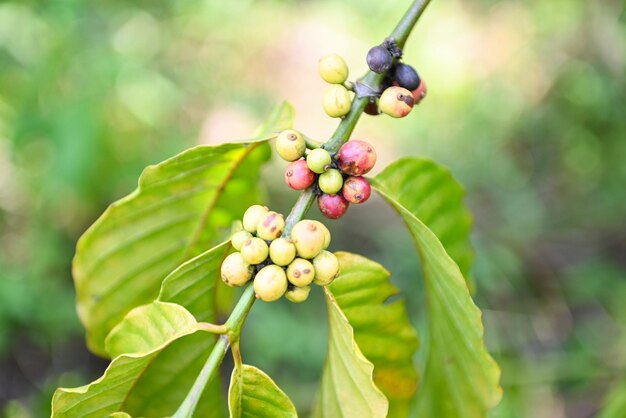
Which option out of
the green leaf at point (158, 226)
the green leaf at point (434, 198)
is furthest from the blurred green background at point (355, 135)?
the green leaf at point (434, 198)

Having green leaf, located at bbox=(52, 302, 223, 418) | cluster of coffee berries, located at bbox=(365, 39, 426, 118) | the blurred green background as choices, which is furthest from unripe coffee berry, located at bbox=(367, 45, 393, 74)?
the blurred green background

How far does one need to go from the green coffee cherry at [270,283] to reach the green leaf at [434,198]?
29 centimetres

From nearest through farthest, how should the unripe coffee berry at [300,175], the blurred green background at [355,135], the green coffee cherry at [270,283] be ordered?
1. the green coffee cherry at [270,283]
2. the unripe coffee berry at [300,175]
3. the blurred green background at [355,135]

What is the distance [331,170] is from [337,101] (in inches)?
4.7

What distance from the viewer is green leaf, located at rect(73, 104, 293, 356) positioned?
125 cm

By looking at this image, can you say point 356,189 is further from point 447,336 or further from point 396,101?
point 447,336

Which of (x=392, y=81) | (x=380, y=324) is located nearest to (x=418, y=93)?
(x=392, y=81)

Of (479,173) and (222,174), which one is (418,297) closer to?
(479,173)

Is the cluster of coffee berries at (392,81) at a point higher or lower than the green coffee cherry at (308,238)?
higher

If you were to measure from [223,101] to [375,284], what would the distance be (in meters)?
3.10

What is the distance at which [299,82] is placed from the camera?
4.55 m

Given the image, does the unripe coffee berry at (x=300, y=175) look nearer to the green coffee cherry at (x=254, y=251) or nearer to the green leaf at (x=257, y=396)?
the green coffee cherry at (x=254, y=251)

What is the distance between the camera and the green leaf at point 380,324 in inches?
44.5

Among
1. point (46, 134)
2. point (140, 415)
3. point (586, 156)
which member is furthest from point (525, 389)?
point (46, 134)
